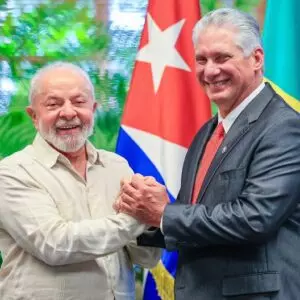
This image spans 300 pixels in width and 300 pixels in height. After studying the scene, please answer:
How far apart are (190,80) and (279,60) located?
383mm

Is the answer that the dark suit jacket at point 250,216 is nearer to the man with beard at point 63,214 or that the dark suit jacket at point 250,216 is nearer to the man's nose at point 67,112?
the man with beard at point 63,214

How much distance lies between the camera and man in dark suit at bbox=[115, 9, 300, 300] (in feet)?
5.58

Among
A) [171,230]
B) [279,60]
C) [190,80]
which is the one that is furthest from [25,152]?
[279,60]

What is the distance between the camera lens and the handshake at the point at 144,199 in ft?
6.22

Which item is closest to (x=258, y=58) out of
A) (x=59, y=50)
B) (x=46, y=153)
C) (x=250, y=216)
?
(x=250, y=216)

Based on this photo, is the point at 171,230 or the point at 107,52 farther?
the point at 107,52

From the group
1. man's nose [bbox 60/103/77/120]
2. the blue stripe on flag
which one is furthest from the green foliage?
man's nose [bbox 60/103/77/120]

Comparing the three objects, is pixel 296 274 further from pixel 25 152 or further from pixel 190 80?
pixel 190 80

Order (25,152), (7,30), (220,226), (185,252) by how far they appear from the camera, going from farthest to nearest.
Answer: (7,30) < (25,152) < (185,252) < (220,226)

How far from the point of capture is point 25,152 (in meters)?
2.14

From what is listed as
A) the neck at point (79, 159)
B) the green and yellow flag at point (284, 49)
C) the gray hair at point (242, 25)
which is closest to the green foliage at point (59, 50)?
the green and yellow flag at point (284, 49)

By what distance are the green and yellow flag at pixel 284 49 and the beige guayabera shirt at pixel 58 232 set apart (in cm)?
109

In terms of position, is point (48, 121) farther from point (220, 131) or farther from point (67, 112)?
point (220, 131)

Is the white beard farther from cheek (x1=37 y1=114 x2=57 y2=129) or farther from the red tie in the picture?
the red tie
